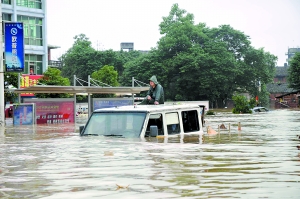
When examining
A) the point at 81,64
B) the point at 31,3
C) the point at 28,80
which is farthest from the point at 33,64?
the point at 81,64

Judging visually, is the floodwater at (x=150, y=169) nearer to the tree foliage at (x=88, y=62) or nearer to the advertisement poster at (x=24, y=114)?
the advertisement poster at (x=24, y=114)

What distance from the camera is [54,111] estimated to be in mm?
35344

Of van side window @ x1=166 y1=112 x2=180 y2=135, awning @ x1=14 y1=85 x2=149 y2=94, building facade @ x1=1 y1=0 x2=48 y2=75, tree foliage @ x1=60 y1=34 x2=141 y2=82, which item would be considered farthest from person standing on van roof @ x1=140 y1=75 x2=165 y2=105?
tree foliage @ x1=60 y1=34 x2=141 y2=82

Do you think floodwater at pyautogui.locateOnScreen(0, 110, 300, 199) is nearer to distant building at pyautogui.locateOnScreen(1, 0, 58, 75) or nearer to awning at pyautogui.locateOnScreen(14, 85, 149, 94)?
awning at pyautogui.locateOnScreen(14, 85, 149, 94)

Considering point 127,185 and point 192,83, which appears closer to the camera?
point 127,185

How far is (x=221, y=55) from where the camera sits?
82.8 m

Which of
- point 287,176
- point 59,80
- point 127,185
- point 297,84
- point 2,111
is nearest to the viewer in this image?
point 127,185

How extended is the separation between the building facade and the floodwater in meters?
45.7

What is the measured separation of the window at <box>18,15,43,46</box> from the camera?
59219 millimetres

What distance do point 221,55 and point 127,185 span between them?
75.9m

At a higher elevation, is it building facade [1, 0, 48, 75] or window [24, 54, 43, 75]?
building facade [1, 0, 48, 75]

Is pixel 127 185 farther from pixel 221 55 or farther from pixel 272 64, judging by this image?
pixel 272 64

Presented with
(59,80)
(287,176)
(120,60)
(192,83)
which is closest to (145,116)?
(287,176)

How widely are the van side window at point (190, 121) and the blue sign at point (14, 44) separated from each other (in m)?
18.9
